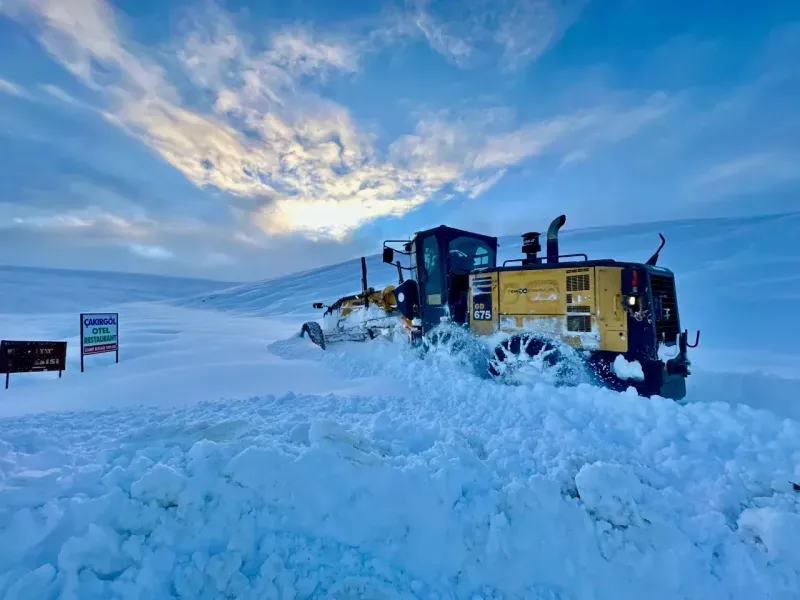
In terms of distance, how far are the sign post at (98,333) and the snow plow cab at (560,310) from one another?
6.22 metres

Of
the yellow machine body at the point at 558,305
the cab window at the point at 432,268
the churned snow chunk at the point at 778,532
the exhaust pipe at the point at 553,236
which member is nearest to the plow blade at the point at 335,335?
the cab window at the point at 432,268

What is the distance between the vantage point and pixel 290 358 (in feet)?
29.6

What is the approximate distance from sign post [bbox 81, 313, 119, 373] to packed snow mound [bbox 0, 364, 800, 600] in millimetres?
5533

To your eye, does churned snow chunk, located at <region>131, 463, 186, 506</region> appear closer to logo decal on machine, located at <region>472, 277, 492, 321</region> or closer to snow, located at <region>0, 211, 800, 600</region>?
snow, located at <region>0, 211, 800, 600</region>

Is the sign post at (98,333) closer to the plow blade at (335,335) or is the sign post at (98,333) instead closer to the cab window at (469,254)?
the plow blade at (335,335)

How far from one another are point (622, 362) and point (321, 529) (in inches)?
189

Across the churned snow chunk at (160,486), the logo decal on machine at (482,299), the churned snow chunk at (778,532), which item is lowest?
the churned snow chunk at (778,532)

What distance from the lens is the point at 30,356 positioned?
6656 millimetres

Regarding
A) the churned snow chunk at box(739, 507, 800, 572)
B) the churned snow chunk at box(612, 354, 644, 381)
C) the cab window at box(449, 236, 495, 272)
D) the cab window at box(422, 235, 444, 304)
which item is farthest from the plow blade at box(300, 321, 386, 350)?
the churned snow chunk at box(739, 507, 800, 572)

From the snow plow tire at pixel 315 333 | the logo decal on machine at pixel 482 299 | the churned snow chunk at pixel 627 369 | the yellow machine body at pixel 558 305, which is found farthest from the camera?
the snow plow tire at pixel 315 333

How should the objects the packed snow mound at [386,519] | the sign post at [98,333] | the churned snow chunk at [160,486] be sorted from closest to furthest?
the packed snow mound at [386,519], the churned snow chunk at [160,486], the sign post at [98,333]

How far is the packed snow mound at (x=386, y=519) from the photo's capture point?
2.16 meters

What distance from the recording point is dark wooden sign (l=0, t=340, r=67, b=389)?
636cm

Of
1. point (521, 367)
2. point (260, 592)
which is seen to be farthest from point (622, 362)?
point (260, 592)
